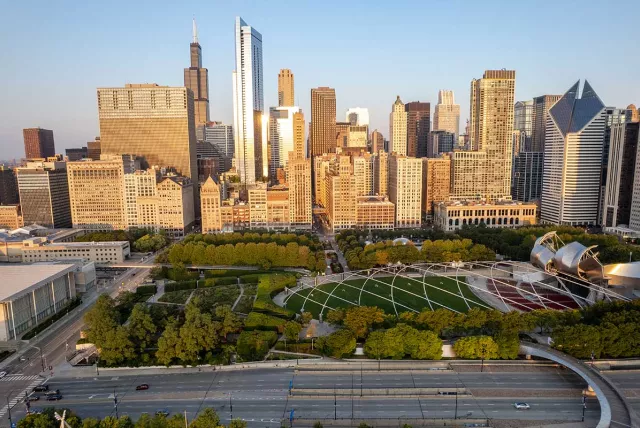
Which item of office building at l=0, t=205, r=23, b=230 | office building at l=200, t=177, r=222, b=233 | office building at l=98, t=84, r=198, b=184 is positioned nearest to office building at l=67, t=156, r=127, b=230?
office building at l=0, t=205, r=23, b=230

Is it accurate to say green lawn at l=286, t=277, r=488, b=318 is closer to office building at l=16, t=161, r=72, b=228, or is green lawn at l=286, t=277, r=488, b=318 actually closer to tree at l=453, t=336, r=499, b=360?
tree at l=453, t=336, r=499, b=360

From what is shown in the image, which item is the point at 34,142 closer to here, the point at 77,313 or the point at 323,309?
the point at 77,313

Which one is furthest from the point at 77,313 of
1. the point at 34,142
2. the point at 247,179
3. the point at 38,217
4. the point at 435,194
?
the point at 34,142

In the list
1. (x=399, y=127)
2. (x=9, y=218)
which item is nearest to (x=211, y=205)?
(x=9, y=218)

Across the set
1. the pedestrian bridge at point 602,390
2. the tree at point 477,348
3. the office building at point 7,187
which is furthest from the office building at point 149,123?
the pedestrian bridge at point 602,390

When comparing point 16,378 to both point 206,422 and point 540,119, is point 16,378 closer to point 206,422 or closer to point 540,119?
point 206,422

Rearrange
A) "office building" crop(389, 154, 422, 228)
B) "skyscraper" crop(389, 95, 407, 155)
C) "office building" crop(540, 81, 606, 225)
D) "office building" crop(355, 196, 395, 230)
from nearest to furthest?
1. "office building" crop(540, 81, 606, 225)
2. "office building" crop(355, 196, 395, 230)
3. "office building" crop(389, 154, 422, 228)
4. "skyscraper" crop(389, 95, 407, 155)

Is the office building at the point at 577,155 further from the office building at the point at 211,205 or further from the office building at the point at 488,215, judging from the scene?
the office building at the point at 211,205
